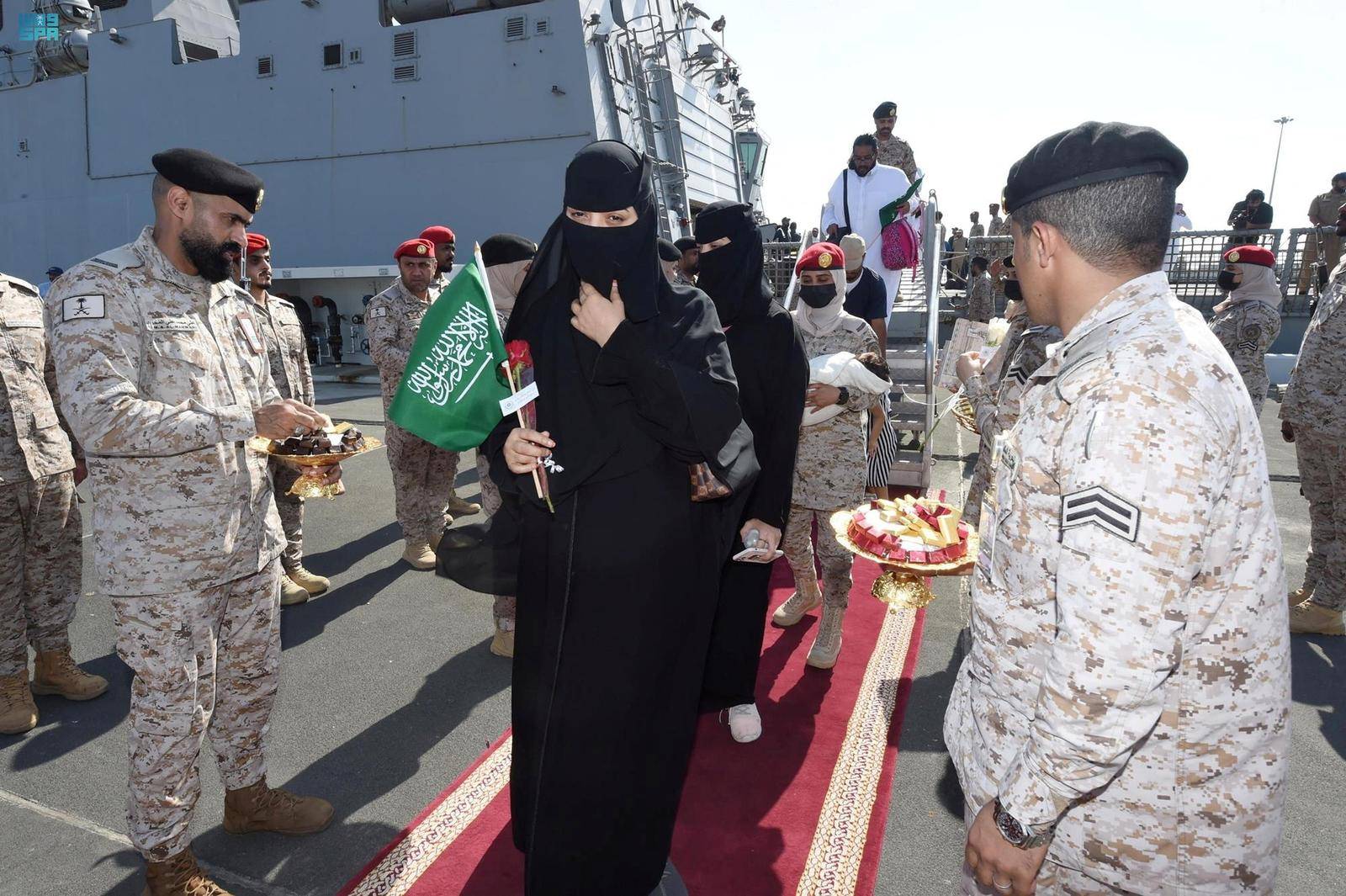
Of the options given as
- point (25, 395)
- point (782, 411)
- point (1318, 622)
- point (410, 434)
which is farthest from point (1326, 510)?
point (25, 395)

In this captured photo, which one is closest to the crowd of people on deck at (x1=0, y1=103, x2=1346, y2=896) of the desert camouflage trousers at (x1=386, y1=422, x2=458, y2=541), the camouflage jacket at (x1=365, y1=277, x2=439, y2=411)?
the camouflage jacket at (x1=365, y1=277, x2=439, y2=411)

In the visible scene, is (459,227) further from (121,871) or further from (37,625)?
(121,871)

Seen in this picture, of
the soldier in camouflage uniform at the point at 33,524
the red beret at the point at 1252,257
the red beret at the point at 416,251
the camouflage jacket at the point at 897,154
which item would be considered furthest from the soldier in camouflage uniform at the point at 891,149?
the soldier in camouflage uniform at the point at 33,524

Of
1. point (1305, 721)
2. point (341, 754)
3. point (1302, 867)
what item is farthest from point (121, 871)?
point (1305, 721)

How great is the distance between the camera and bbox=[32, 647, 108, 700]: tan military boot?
3648mm

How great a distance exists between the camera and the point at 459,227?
551 inches

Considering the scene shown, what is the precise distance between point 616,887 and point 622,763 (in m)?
0.39

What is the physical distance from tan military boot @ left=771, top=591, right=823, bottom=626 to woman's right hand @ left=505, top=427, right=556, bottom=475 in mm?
2807

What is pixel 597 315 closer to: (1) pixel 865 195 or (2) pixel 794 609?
(2) pixel 794 609

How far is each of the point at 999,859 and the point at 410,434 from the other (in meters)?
4.69

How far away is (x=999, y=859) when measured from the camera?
1.25 meters

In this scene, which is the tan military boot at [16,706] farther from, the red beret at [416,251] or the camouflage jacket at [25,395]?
the red beret at [416,251]

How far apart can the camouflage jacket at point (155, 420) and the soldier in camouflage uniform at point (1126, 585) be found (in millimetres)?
2151

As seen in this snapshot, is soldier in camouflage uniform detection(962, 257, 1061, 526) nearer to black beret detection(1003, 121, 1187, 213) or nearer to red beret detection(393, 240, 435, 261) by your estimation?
black beret detection(1003, 121, 1187, 213)
